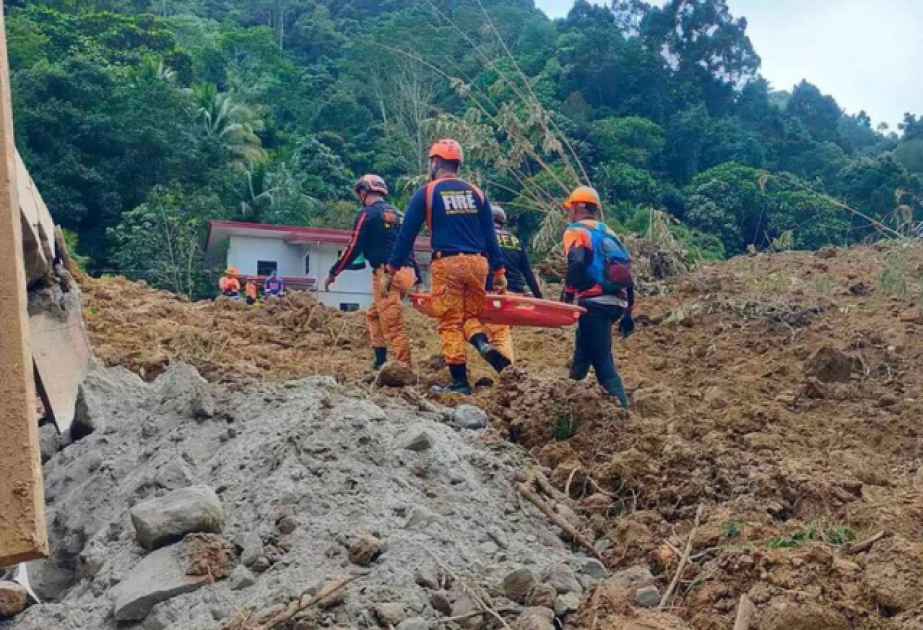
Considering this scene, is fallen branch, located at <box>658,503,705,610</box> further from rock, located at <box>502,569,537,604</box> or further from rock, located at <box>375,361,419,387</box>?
rock, located at <box>375,361,419,387</box>

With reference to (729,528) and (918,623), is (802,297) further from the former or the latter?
(918,623)

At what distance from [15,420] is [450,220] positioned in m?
4.15

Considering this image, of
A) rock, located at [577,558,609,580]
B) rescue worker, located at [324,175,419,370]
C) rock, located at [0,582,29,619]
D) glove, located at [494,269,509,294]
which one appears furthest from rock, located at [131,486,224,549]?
rescue worker, located at [324,175,419,370]

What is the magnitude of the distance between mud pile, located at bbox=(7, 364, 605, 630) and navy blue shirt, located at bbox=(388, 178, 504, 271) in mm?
1826

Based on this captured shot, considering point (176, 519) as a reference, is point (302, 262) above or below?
below

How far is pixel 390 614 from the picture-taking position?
3.29 meters

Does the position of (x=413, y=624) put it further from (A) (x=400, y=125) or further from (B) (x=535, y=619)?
(A) (x=400, y=125)

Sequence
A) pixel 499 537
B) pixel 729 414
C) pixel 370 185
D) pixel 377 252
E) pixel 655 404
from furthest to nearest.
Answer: pixel 370 185
pixel 377 252
pixel 655 404
pixel 729 414
pixel 499 537

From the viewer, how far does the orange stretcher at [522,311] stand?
6.75m

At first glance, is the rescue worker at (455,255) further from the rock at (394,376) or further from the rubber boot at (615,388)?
the rubber boot at (615,388)

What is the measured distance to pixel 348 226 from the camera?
111 ft

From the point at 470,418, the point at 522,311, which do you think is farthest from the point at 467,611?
the point at 522,311

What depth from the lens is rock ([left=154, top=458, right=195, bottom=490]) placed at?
4418mm

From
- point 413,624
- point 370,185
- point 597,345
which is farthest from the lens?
point 370,185
